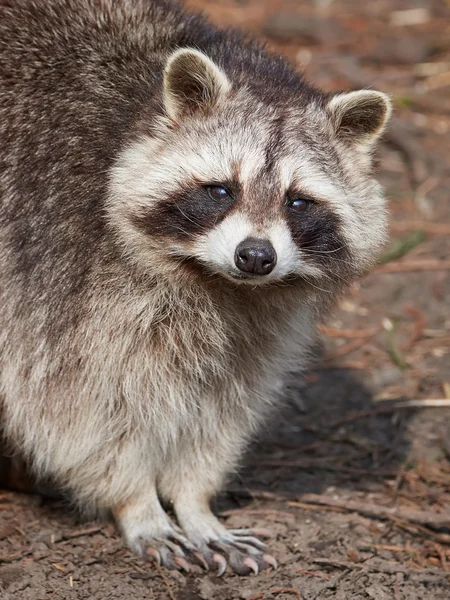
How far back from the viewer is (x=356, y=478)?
185 inches

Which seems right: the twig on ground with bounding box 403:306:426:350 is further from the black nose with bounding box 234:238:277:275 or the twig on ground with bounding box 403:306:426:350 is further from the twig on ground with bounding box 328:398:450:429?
the black nose with bounding box 234:238:277:275

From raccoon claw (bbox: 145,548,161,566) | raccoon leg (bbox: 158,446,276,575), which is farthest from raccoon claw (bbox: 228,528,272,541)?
raccoon claw (bbox: 145,548,161,566)

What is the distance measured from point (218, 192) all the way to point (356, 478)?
1958mm

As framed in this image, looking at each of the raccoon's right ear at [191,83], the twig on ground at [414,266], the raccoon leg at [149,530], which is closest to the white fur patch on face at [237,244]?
the raccoon's right ear at [191,83]

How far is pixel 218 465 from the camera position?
4.14m

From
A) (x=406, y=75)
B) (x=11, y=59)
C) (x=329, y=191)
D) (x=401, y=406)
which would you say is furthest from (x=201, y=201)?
(x=406, y=75)

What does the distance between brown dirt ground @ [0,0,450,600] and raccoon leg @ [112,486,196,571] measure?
70mm

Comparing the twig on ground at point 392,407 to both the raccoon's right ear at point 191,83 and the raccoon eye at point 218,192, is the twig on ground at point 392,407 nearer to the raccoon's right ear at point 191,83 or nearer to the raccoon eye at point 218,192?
the raccoon eye at point 218,192

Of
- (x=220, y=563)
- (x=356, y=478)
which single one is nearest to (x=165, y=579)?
(x=220, y=563)

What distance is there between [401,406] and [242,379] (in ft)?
4.90

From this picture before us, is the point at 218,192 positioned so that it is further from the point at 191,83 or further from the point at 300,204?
the point at 191,83

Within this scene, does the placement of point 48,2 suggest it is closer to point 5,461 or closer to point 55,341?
point 55,341

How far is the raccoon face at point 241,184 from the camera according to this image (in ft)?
10.9

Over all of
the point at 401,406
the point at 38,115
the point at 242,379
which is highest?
the point at 38,115
